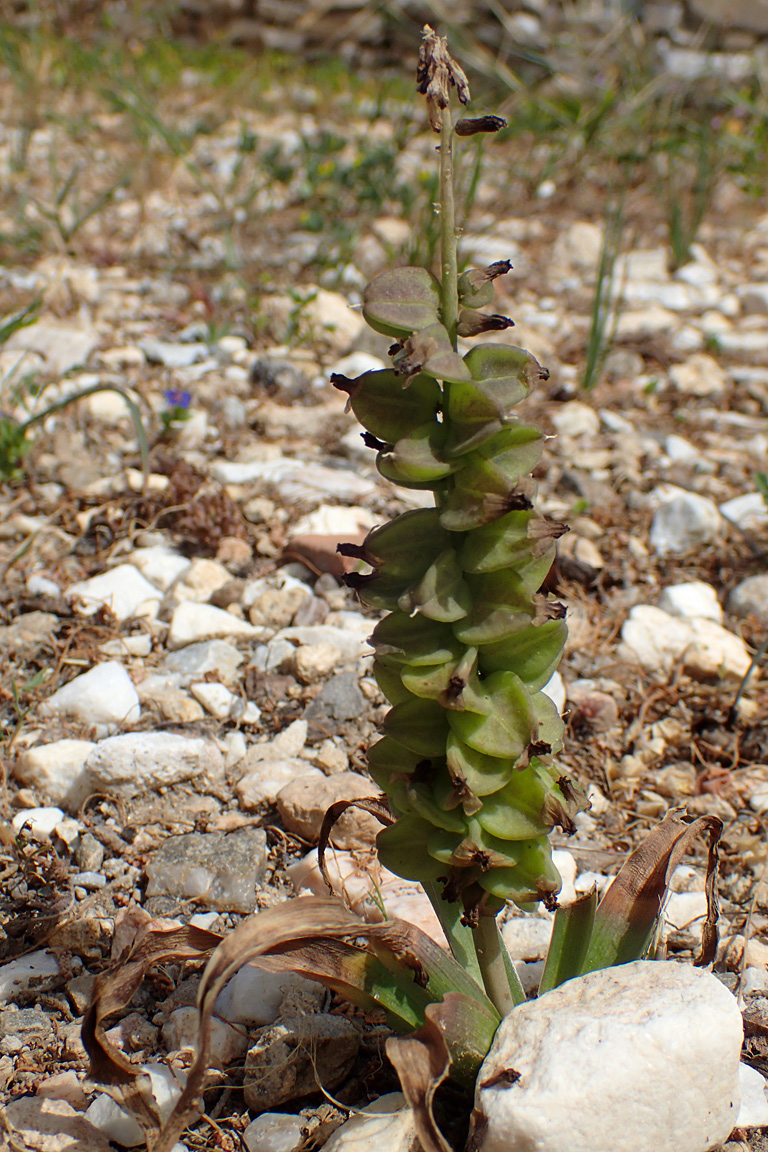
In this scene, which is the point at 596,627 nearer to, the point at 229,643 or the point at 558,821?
the point at 229,643

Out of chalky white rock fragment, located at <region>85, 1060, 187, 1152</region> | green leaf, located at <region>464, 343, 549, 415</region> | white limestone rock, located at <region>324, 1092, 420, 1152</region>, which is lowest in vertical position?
chalky white rock fragment, located at <region>85, 1060, 187, 1152</region>

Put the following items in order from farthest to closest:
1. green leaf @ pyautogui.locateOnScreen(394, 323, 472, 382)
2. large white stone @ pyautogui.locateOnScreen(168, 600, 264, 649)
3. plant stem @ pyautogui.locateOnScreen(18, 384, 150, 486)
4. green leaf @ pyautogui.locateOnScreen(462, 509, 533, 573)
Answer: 1. plant stem @ pyautogui.locateOnScreen(18, 384, 150, 486)
2. large white stone @ pyautogui.locateOnScreen(168, 600, 264, 649)
3. green leaf @ pyautogui.locateOnScreen(462, 509, 533, 573)
4. green leaf @ pyautogui.locateOnScreen(394, 323, 472, 382)

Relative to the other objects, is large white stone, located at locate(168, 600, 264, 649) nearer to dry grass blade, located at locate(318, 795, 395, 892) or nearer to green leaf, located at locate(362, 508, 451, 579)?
dry grass blade, located at locate(318, 795, 395, 892)

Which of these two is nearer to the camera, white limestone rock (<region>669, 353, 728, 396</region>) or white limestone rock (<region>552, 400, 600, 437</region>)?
white limestone rock (<region>552, 400, 600, 437</region>)

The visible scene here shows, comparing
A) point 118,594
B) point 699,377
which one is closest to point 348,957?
point 118,594

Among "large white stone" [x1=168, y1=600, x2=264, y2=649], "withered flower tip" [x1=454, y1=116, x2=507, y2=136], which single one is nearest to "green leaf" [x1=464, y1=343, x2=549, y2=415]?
"withered flower tip" [x1=454, y1=116, x2=507, y2=136]

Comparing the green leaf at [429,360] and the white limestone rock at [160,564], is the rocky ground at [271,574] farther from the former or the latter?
the green leaf at [429,360]

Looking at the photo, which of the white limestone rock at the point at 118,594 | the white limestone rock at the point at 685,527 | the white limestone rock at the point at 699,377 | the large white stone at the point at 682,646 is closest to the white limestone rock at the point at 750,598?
the large white stone at the point at 682,646

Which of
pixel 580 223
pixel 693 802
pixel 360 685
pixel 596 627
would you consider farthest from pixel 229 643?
pixel 580 223
